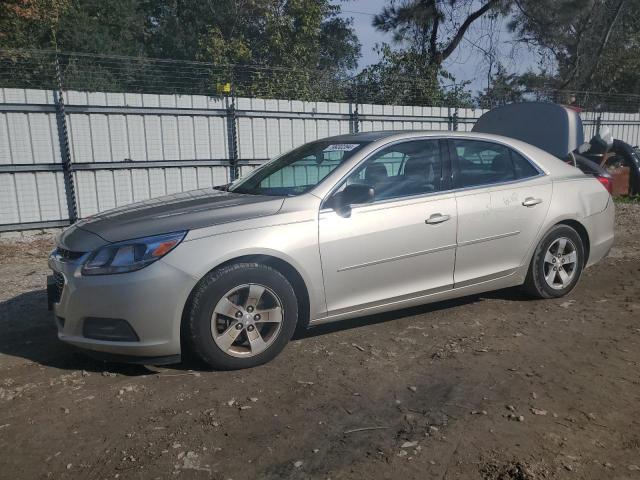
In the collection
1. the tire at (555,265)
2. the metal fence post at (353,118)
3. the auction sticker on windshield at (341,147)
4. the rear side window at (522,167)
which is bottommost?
the tire at (555,265)

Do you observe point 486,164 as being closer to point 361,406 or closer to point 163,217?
point 361,406

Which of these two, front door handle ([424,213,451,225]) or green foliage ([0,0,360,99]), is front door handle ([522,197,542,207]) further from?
green foliage ([0,0,360,99])

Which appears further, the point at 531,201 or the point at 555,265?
the point at 555,265

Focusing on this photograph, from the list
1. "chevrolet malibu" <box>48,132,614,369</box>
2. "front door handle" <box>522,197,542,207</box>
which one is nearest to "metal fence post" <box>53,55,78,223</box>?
"chevrolet malibu" <box>48,132,614,369</box>

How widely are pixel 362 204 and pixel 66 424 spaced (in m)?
2.30

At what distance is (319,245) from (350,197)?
409 mm

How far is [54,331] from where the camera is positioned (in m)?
4.60

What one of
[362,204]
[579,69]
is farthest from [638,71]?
[362,204]

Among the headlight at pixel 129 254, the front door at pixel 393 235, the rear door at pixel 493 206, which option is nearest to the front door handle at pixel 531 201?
the rear door at pixel 493 206

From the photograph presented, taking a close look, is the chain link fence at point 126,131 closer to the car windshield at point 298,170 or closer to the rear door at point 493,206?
the car windshield at point 298,170

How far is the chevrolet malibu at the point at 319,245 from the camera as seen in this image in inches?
135

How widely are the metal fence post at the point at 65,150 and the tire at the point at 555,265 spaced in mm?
6875

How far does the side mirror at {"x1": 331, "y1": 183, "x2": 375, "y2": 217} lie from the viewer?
12.7 feet

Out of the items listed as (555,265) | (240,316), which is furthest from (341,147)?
(555,265)
